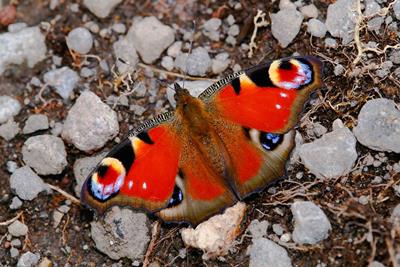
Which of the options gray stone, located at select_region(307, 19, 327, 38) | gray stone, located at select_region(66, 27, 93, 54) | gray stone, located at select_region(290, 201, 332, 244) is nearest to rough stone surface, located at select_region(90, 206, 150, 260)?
gray stone, located at select_region(290, 201, 332, 244)

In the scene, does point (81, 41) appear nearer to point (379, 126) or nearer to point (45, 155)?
point (45, 155)

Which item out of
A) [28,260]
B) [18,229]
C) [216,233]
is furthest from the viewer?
[18,229]

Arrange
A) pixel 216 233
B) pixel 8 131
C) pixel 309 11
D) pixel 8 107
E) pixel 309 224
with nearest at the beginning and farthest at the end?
pixel 309 224
pixel 216 233
pixel 309 11
pixel 8 131
pixel 8 107

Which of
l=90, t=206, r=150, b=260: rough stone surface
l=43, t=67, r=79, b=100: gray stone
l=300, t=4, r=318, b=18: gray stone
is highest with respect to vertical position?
l=300, t=4, r=318, b=18: gray stone

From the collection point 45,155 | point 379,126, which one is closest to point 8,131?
point 45,155

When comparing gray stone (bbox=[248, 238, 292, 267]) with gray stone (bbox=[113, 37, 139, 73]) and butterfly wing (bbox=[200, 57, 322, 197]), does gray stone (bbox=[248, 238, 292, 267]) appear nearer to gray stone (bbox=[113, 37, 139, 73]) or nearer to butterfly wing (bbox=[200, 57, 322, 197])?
butterfly wing (bbox=[200, 57, 322, 197])

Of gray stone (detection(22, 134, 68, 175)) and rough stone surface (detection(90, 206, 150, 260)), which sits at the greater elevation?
gray stone (detection(22, 134, 68, 175))
